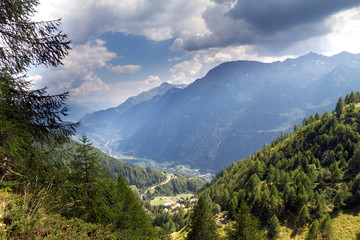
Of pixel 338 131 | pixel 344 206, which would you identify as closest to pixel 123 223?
pixel 344 206

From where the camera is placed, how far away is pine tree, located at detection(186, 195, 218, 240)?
2567 cm

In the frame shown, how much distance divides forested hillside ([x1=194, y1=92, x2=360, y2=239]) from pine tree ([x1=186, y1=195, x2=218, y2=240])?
3862 mm

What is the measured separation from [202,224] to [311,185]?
5304 centimetres

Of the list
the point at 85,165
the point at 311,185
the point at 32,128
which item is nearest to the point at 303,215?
the point at 311,185

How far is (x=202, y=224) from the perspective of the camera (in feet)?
84.8

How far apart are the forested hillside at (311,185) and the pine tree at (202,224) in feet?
12.7

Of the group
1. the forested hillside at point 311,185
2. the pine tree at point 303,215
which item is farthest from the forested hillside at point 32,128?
the pine tree at point 303,215

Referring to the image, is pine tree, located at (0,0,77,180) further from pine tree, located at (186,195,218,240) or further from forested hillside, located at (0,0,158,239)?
pine tree, located at (186,195,218,240)

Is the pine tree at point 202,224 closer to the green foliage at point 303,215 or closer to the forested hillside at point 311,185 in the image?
the forested hillside at point 311,185

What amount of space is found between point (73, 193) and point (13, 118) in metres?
4.33

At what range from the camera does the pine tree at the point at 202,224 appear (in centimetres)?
2567

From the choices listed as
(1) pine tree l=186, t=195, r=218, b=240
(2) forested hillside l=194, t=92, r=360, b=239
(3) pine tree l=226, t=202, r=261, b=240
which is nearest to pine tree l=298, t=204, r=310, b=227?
(2) forested hillside l=194, t=92, r=360, b=239

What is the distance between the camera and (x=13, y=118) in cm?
727

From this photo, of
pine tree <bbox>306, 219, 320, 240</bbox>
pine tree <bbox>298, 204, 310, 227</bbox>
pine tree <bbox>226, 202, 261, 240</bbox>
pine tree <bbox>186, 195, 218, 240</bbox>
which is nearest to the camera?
pine tree <bbox>226, 202, 261, 240</bbox>
